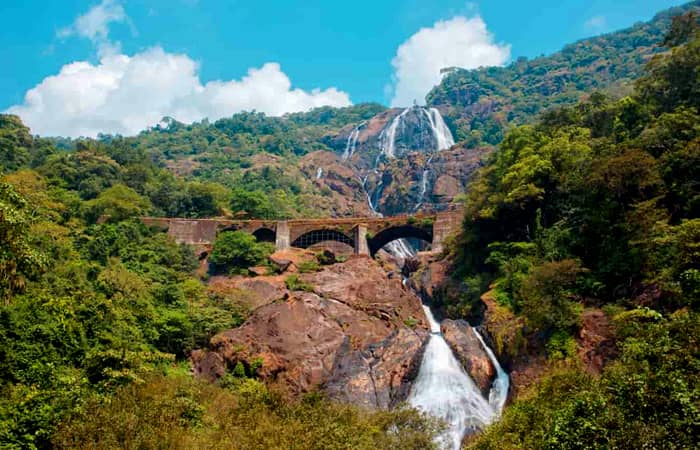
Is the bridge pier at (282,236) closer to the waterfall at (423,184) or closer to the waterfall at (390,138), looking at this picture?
the waterfall at (423,184)

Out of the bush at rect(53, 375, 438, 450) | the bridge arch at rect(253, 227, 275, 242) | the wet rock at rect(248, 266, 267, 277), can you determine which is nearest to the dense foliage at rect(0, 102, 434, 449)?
the bush at rect(53, 375, 438, 450)

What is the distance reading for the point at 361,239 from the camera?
176ft

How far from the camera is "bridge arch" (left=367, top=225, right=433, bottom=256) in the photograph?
54.0 m

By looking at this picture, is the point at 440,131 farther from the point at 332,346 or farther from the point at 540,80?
the point at 332,346

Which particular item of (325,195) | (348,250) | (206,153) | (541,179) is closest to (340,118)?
(206,153)

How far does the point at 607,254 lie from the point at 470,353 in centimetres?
892

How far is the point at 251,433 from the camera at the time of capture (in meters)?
14.9

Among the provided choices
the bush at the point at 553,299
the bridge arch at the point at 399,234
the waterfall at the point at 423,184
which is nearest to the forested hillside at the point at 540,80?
the waterfall at the point at 423,184

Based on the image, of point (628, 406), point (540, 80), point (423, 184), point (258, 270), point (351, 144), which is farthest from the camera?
point (540, 80)

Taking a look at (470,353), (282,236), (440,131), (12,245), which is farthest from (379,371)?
(440,131)

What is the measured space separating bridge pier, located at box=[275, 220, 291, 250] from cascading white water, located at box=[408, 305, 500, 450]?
25.9 m

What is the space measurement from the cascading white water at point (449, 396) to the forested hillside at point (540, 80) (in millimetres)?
95475

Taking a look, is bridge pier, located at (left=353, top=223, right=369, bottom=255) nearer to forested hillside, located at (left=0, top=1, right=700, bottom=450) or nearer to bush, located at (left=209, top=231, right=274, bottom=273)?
forested hillside, located at (left=0, top=1, right=700, bottom=450)

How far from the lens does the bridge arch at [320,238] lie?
5541 centimetres
